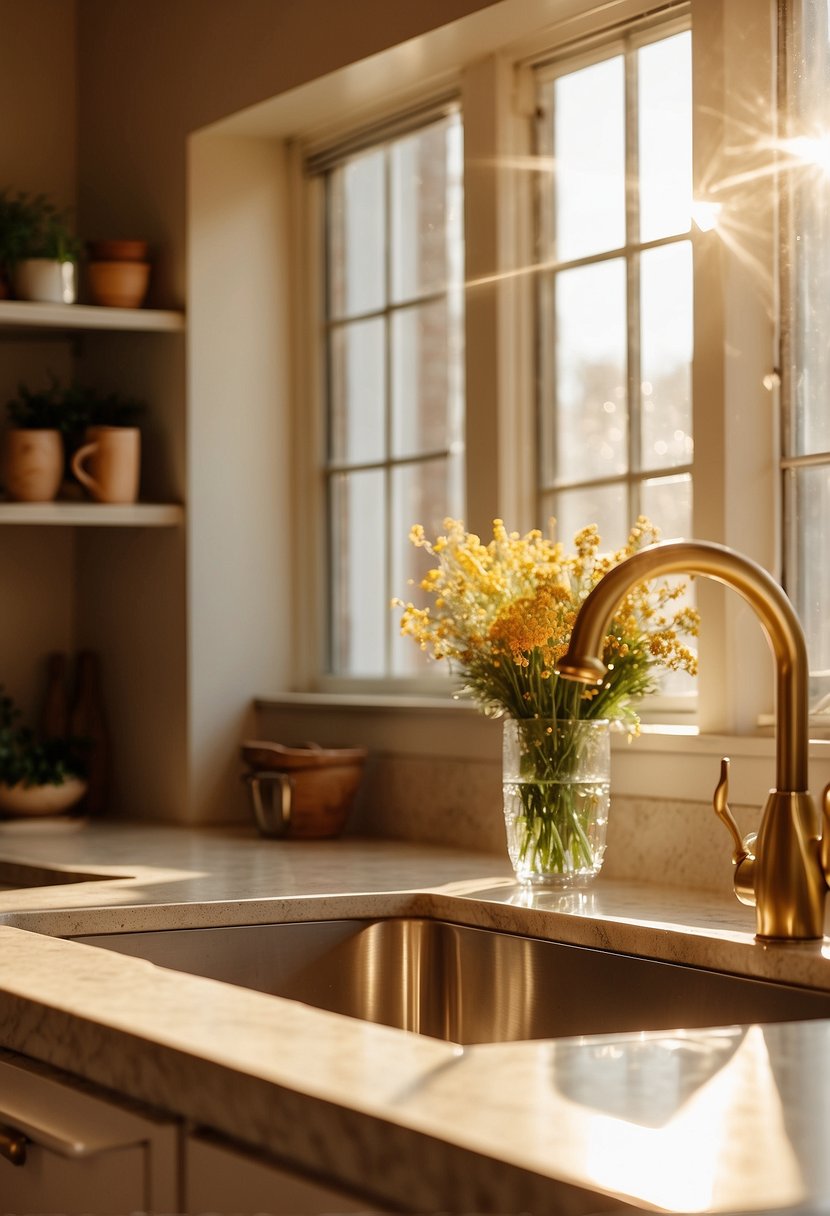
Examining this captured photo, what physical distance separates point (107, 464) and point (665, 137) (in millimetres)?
1124

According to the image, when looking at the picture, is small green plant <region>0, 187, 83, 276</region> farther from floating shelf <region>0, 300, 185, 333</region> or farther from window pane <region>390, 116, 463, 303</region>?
window pane <region>390, 116, 463, 303</region>

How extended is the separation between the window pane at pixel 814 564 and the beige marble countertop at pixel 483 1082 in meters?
0.41

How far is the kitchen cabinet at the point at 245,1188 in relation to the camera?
98 centimetres

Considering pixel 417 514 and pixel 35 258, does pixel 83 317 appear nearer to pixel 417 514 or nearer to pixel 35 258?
pixel 35 258

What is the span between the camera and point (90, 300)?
9.77 feet

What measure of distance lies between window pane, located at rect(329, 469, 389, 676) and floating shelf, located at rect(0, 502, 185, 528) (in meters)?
0.31

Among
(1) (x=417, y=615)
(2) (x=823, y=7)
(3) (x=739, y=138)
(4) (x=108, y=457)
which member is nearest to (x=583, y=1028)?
(1) (x=417, y=615)

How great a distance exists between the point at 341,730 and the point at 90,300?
91 cm

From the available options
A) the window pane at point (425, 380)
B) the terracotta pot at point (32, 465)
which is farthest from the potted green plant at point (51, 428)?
the window pane at point (425, 380)

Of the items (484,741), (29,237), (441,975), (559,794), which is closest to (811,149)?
(559,794)

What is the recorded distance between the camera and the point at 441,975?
190 cm

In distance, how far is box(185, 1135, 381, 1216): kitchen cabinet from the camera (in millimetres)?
978

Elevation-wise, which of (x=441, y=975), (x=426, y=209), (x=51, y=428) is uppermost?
(x=426, y=209)

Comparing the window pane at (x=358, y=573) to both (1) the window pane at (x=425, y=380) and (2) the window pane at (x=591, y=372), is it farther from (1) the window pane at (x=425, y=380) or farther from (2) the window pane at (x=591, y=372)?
(2) the window pane at (x=591, y=372)
